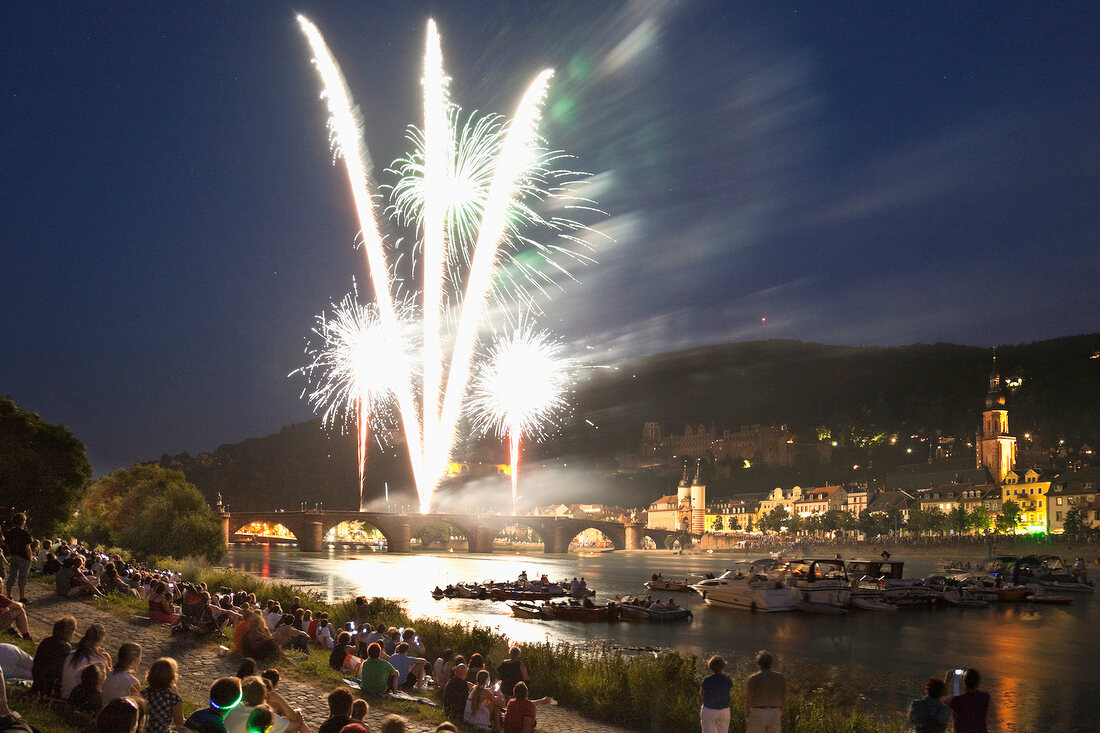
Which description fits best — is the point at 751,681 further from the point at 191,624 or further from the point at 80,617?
the point at 80,617

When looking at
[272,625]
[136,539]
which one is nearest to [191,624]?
[272,625]

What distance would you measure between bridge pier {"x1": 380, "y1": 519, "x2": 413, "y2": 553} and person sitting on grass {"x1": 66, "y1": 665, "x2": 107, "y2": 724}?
360 ft

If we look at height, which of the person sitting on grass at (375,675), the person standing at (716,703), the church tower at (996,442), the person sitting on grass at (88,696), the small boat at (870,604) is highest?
the church tower at (996,442)

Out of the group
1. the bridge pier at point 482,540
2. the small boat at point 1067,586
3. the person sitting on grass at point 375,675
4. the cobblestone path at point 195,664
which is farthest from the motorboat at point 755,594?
the bridge pier at point 482,540

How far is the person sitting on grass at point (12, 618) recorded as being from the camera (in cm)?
1611

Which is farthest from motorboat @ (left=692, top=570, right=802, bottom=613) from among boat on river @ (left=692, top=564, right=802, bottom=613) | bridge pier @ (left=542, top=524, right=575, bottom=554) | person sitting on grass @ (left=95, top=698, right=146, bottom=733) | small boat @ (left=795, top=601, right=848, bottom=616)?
bridge pier @ (left=542, top=524, right=575, bottom=554)

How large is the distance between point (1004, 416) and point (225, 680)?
631ft

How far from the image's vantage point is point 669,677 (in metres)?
21.5

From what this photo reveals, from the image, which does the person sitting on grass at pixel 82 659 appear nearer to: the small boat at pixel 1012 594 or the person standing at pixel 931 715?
the person standing at pixel 931 715

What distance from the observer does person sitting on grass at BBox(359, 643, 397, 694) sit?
56.9ft

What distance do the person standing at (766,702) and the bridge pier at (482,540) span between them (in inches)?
4613

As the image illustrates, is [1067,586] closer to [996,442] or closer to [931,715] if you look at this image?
[931,715]

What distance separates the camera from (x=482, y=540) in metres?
130

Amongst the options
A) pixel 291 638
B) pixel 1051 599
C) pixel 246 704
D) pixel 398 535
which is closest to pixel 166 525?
pixel 291 638
